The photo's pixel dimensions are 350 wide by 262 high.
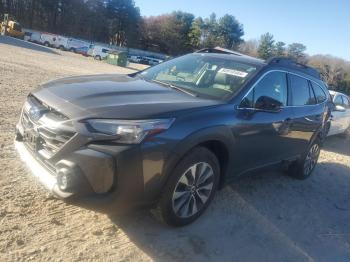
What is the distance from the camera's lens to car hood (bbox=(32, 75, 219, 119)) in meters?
3.31

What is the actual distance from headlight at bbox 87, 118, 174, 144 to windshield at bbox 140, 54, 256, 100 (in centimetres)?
121

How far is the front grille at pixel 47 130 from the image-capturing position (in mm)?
3238

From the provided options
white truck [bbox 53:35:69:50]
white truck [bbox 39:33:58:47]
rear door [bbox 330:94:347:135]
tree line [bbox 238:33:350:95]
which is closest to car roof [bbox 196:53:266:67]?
rear door [bbox 330:94:347:135]

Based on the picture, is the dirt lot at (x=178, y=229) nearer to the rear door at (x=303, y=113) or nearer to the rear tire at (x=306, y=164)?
the rear tire at (x=306, y=164)

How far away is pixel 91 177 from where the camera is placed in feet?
10.3

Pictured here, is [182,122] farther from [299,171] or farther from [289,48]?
[289,48]

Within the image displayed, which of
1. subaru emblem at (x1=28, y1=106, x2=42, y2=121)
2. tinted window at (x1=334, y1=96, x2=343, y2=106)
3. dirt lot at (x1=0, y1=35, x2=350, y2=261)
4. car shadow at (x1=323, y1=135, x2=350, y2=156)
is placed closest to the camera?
dirt lot at (x1=0, y1=35, x2=350, y2=261)

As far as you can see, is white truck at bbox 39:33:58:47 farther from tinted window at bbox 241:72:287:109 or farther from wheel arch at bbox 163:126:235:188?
wheel arch at bbox 163:126:235:188

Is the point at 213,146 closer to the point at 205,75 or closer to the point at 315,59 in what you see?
the point at 205,75

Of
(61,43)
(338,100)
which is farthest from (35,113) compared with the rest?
(61,43)

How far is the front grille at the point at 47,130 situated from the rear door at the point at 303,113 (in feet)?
10.7

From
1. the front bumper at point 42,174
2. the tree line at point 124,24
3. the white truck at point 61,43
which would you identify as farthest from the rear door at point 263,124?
the tree line at point 124,24

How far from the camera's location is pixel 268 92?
4.74 metres

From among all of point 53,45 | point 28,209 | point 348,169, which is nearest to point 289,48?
point 53,45
